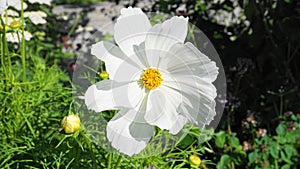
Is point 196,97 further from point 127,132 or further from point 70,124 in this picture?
point 70,124

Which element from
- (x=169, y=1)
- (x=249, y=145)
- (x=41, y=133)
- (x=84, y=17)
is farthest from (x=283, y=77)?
(x=84, y=17)

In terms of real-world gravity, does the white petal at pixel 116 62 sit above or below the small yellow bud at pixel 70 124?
above

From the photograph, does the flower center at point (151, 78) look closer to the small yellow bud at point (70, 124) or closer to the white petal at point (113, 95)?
the white petal at point (113, 95)

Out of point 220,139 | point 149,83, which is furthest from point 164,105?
point 220,139

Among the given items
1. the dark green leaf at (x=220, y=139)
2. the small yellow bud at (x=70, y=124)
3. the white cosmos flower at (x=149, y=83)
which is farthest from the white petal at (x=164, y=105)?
the dark green leaf at (x=220, y=139)

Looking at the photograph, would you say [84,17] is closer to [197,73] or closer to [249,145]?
[249,145]

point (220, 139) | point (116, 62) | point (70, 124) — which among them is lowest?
Result: point (220, 139)
